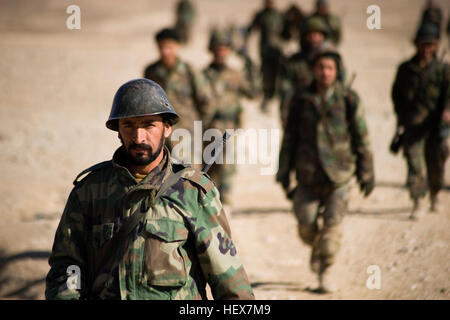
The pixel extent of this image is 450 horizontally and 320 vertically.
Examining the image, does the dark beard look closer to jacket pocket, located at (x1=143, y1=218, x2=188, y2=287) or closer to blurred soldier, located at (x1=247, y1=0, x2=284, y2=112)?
A: jacket pocket, located at (x1=143, y1=218, x2=188, y2=287)

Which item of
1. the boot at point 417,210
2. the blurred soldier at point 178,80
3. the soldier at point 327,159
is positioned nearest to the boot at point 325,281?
the soldier at point 327,159

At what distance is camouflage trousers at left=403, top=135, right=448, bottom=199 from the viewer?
7.04 m


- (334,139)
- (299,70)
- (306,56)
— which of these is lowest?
(334,139)

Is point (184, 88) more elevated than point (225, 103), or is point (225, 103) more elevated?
point (184, 88)

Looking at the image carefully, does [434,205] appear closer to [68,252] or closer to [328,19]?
[68,252]

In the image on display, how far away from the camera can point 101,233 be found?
2592 mm

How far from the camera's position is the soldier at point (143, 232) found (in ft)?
8.31

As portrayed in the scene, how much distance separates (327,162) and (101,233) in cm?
298

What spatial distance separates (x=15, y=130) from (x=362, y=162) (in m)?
8.98

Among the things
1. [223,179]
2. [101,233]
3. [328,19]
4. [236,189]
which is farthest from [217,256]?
[328,19]

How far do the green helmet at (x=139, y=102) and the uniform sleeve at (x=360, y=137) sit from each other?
9.21ft

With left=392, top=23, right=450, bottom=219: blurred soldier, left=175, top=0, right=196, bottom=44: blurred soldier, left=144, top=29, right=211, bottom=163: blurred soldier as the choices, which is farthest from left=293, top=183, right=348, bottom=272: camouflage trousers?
left=175, top=0, right=196, bottom=44: blurred soldier

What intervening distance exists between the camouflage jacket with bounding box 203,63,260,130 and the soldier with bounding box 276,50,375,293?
283 centimetres

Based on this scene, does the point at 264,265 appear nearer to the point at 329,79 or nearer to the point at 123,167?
the point at 329,79
